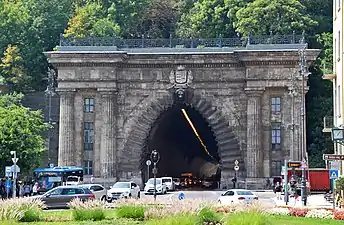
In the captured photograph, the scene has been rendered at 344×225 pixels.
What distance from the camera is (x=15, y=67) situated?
4247 inches

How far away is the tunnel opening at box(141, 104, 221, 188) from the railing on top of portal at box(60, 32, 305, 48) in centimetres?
670

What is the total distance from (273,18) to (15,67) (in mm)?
33079

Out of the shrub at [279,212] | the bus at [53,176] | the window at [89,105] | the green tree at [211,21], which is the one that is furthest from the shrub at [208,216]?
the green tree at [211,21]

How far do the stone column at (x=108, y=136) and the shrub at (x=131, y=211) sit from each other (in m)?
46.4

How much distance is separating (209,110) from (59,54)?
15478mm

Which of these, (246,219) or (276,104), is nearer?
(246,219)

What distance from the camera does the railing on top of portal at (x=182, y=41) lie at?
8419 cm

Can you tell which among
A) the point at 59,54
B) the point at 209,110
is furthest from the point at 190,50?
the point at 59,54

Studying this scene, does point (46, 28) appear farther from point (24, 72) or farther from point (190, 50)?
point (190, 50)

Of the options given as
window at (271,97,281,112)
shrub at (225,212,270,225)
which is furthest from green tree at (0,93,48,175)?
shrub at (225,212,270,225)

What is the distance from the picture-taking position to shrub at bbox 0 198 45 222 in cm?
2878

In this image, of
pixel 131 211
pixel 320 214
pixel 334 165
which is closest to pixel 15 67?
pixel 334 165

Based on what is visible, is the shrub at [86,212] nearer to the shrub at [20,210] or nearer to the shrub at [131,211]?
the shrub at [131,211]

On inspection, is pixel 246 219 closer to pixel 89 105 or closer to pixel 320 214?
pixel 320 214
